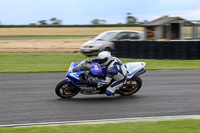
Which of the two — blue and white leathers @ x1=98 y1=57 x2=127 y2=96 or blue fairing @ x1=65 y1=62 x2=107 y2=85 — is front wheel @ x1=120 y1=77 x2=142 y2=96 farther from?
blue fairing @ x1=65 y1=62 x2=107 y2=85

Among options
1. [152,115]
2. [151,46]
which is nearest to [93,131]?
[152,115]

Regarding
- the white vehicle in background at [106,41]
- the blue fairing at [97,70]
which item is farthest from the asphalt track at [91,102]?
the white vehicle in background at [106,41]

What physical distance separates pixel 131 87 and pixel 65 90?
5.60 ft

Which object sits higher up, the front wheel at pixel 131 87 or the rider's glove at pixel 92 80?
the rider's glove at pixel 92 80

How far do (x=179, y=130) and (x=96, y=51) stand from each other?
43.7ft

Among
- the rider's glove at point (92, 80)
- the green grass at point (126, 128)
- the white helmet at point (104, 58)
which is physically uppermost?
the white helmet at point (104, 58)

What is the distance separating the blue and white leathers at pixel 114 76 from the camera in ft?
25.9

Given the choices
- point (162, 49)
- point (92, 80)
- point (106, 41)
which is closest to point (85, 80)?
point (92, 80)

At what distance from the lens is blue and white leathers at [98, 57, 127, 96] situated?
7.89m

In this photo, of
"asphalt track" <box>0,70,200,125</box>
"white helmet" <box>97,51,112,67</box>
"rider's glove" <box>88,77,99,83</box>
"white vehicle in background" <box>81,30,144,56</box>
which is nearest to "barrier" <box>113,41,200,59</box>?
"white vehicle in background" <box>81,30,144,56</box>

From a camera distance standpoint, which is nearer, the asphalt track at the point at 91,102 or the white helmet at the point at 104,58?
the asphalt track at the point at 91,102

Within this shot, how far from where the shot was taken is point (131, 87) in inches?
336

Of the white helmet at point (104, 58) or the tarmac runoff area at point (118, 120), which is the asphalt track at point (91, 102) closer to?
the tarmac runoff area at point (118, 120)

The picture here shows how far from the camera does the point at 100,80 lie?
7.93m
